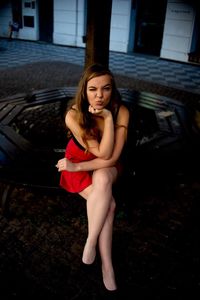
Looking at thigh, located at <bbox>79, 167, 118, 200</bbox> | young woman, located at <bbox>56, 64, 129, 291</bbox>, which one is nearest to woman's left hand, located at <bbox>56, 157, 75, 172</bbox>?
young woman, located at <bbox>56, 64, 129, 291</bbox>

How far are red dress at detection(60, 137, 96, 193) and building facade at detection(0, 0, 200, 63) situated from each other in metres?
10.6

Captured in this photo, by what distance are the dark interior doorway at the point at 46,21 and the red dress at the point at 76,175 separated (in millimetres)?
16277

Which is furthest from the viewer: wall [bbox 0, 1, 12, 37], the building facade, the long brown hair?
wall [bbox 0, 1, 12, 37]

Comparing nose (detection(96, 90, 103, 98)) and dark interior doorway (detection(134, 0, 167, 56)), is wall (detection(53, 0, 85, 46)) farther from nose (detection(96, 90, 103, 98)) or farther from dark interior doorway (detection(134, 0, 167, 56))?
nose (detection(96, 90, 103, 98))

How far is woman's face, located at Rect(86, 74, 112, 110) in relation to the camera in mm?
2090

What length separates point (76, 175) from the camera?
88.1 inches

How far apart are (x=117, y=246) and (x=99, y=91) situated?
1.35 meters

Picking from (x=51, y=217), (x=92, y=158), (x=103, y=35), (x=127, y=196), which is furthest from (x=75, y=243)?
(x=103, y=35)

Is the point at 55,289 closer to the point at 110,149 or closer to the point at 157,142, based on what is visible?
the point at 110,149

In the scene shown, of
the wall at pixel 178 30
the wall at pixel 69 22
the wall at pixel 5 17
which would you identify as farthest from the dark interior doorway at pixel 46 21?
the wall at pixel 178 30

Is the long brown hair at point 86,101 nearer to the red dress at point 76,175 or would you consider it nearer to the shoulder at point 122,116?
the shoulder at point 122,116

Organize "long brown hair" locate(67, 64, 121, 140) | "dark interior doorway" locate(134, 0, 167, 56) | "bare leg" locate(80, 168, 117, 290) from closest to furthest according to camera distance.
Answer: "bare leg" locate(80, 168, 117, 290) < "long brown hair" locate(67, 64, 121, 140) < "dark interior doorway" locate(134, 0, 167, 56)

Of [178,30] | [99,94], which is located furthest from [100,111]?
[178,30]

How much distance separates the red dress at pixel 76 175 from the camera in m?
2.21
